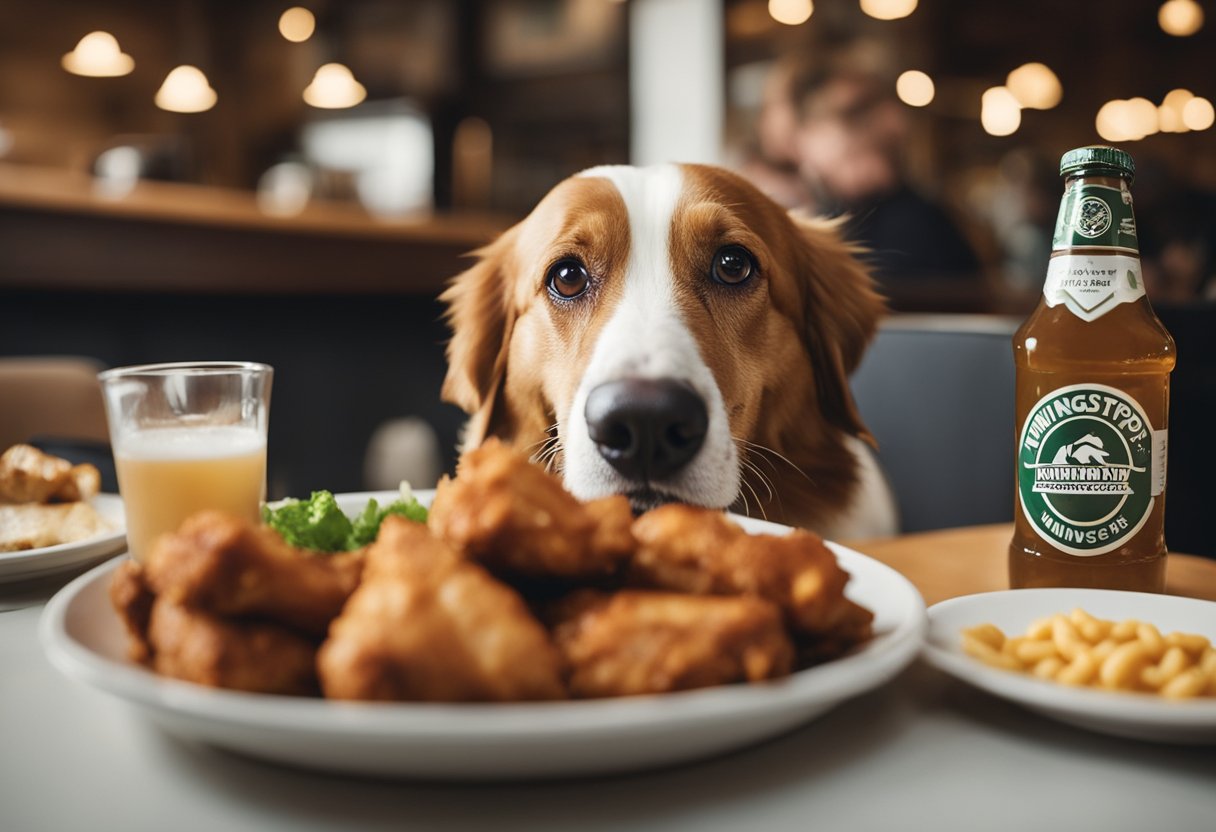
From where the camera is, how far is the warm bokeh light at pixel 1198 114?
10.1m

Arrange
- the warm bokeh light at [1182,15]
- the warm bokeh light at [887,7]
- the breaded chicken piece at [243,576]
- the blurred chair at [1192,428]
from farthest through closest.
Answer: the warm bokeh light at [1182,15]
the warm bokeh light at [887,7]
the blurred chair at [1192,428]
the breaded chicken piece at [243,576]

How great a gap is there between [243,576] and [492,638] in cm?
17

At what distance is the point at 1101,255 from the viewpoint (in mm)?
1011

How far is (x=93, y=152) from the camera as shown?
771 cm

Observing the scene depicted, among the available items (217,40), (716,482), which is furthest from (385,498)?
(217,40)

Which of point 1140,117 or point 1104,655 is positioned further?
point 1140,117

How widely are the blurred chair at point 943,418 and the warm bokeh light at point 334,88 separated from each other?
21.9ft

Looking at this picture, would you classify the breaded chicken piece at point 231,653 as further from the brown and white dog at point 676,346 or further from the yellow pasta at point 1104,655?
the brown and white dog at point 676,346

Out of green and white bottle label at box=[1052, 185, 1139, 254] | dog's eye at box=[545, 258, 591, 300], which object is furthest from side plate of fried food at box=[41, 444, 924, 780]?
dog's eye at box=[545, 258, 591, 300]

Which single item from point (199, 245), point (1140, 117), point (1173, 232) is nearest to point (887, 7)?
point (1173, 232)

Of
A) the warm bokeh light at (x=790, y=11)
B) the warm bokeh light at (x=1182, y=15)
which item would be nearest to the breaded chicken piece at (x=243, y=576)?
the warm bokeh light at (x=790, y=11)

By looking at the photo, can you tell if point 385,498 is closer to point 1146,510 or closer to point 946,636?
point 946,636

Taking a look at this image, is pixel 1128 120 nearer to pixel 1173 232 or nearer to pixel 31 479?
pixel 1173 232

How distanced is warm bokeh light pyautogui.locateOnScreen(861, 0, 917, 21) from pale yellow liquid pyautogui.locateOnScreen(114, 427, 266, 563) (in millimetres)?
8421
